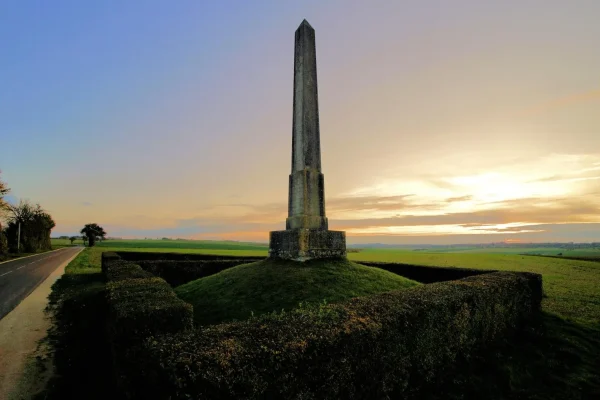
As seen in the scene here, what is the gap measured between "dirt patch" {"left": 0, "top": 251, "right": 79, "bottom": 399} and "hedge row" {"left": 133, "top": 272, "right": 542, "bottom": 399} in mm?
3987

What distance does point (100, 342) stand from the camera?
8.59 m

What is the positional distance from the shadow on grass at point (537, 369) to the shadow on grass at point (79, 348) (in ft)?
20.8

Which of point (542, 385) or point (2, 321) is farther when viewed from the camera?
point (2, 321)

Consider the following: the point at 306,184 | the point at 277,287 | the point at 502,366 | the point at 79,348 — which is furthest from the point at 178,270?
the point at 502,366

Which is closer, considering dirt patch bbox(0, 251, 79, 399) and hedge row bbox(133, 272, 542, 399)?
hedge row bbox(133, 272, 542, 399)

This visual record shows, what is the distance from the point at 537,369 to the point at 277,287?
267 inches

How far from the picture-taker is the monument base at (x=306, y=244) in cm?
1232

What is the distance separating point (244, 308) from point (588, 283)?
19.1 m

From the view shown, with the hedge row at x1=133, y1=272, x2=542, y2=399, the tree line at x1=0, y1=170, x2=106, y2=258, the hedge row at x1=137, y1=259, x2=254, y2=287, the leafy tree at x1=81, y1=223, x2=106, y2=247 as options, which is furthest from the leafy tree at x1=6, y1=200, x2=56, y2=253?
the hedge row at x1=133, y1=272, x2=542, y2=399

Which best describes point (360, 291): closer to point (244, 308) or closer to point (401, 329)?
point (244, 308)

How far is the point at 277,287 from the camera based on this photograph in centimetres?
1026

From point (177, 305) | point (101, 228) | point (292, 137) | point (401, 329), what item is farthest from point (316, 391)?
point (101, 228)

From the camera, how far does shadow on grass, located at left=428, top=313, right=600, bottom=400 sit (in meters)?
6.50

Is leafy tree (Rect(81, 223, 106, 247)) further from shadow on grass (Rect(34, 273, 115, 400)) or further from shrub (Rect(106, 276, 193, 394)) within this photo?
shrub (Rect(106, 276, 193, 394))
